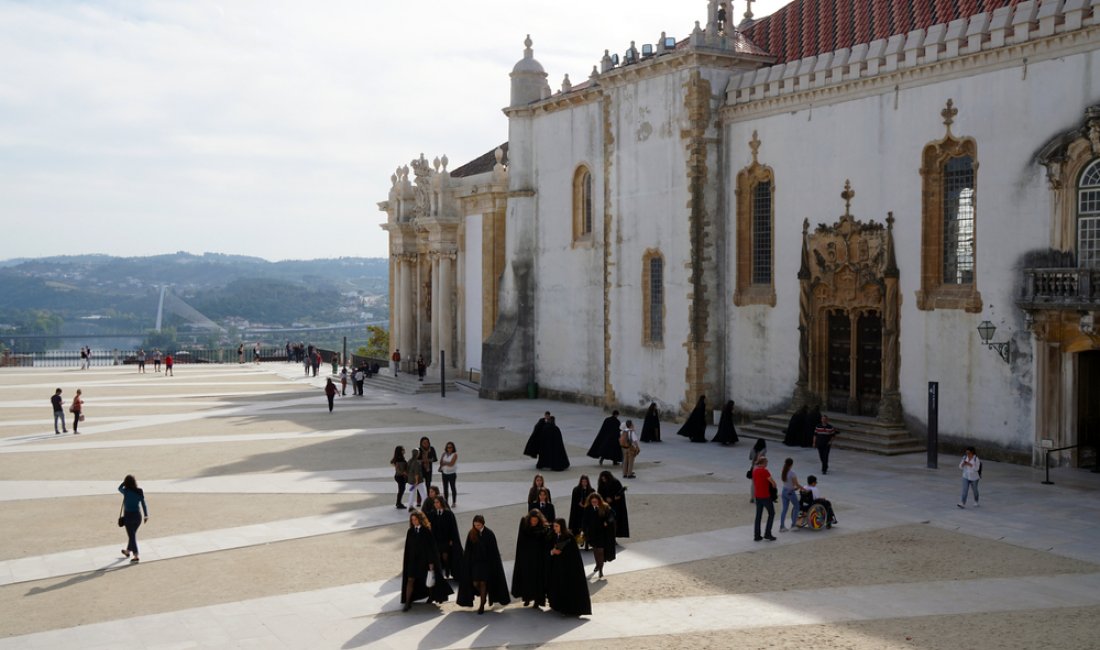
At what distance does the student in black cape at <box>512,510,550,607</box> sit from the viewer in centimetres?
1492

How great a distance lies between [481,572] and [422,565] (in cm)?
85

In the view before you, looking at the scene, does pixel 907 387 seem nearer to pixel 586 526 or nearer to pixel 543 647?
pixel 586 526

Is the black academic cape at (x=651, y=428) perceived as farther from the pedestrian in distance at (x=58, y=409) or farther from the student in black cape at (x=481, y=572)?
the pedestrian in distance at (x=58, y=409)

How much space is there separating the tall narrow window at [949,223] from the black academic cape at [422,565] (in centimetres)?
1684

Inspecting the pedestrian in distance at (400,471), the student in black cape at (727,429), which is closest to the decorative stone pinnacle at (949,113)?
the student in black cape at (727,429)

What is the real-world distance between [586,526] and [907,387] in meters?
14.7

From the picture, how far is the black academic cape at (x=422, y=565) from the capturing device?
1483 cm

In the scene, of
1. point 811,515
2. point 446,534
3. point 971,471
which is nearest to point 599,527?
point 446,534

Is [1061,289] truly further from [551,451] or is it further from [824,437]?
[551,451]

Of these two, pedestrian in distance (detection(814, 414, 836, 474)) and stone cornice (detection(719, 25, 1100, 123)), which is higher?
Answer: stone cornice (detection(719, 25, 1100, 123))

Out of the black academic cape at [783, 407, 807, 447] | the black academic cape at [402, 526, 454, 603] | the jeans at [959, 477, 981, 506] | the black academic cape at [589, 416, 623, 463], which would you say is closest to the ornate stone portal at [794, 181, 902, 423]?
the black academic cape at [783, 407, 807, 447]

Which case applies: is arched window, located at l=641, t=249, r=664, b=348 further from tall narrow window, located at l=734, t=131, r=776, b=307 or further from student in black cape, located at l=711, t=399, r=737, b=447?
student in black cape, located at l=711, t=399, r=737, b=447

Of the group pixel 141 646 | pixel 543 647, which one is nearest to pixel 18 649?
pixel 141 646

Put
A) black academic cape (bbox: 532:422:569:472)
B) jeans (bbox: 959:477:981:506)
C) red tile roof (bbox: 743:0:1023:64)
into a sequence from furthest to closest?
red tile roof (bbox: 743:0:1023:64) < black academic cape (bbox: 532:422:569:472) < jeans (bbox: 959:477:981:506)
